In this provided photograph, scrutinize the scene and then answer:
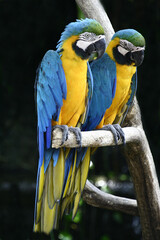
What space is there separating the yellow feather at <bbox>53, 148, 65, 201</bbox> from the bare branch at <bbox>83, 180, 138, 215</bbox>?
0.31 meters

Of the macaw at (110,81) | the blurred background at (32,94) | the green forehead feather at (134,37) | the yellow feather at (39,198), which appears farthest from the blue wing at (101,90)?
the blurred background at (32,94)

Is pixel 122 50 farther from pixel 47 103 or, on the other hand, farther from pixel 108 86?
pixel 47 103

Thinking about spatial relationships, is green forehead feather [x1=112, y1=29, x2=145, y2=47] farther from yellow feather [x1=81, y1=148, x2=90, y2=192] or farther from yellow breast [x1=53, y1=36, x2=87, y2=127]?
yellow feather [x1=81, y1=148, x2=90, y2=192]

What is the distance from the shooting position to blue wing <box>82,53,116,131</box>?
998 millimetres

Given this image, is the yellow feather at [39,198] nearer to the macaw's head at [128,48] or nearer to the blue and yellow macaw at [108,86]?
the blue and yellow macaw at [108,86]

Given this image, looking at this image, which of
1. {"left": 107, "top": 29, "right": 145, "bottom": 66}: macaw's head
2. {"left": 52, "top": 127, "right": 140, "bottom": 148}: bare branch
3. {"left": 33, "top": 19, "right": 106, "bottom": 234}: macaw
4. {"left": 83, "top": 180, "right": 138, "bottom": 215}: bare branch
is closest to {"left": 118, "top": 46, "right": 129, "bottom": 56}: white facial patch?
{"left": 107, "top": 29, "right": 145, "bottom": 66}: macaw's head

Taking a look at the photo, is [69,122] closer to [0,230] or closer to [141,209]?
[141,209]

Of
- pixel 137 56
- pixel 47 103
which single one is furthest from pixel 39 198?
pixel 137 56

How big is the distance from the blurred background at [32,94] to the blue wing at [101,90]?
85 centimetres

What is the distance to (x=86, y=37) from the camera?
84cm

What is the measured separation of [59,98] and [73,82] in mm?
64

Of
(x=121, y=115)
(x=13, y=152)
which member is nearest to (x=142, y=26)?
(x=121, y=115)

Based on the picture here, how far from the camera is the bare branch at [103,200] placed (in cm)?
123

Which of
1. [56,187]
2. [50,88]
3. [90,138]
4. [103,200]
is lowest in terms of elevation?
[103,200]
